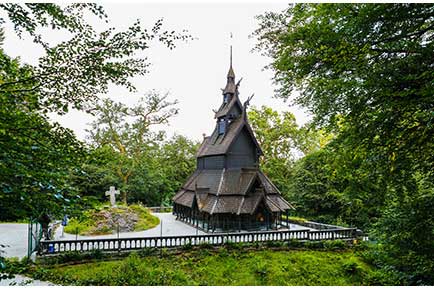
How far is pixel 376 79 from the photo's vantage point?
14.6 ft

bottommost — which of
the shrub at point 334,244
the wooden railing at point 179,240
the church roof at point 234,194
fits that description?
the shrub at point 334,244

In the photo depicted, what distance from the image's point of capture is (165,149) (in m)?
31.2

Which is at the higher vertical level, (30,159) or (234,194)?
(30,159)

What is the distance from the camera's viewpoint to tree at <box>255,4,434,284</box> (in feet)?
14.5

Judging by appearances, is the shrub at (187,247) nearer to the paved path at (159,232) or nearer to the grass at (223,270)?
the grass at (223,270)

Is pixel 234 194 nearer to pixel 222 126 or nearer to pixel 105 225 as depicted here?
pixel 222 126

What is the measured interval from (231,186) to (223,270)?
5888 mm

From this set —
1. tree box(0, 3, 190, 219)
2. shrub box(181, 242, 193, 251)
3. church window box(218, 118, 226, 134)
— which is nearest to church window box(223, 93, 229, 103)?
church window box(218, 118, 226, 134)

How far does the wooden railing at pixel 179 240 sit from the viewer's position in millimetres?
10914

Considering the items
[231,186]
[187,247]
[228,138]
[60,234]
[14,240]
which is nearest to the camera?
[187,247]

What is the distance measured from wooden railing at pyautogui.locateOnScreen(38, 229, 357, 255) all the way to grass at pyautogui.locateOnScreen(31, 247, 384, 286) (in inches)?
23.5

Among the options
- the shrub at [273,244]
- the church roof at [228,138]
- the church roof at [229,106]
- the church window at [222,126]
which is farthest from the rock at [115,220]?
the church roof at [229,106]

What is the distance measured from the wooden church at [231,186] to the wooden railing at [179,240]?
65.7 inches

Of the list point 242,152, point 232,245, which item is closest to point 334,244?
point 232,245
